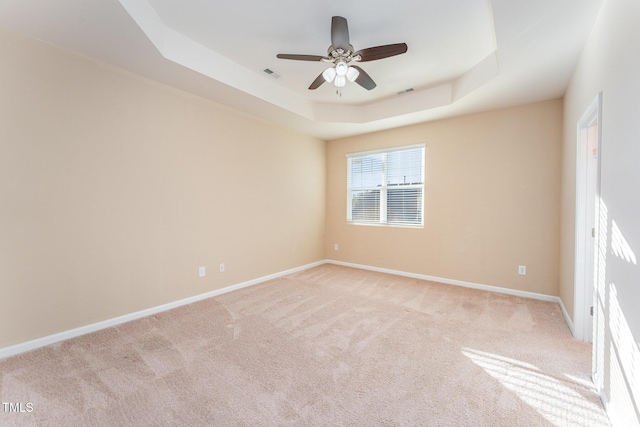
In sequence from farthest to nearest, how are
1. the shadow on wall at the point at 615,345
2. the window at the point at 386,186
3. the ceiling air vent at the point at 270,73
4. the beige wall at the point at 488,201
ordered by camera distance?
the window at the point at 386,186 → the beige wall at the point at 488,201 → the ceiling air vent at the point at 270,73 → the shadow on wall at the point at 615,345

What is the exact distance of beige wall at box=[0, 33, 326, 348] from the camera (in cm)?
212

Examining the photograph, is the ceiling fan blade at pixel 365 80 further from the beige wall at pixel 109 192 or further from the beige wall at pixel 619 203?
the beige wall at pixel 109 192

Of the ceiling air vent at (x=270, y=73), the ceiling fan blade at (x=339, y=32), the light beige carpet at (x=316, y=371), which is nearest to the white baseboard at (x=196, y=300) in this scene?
the light beige carpet at (x=316, y=371)

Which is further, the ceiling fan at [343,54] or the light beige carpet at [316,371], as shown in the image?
the ceiling fan at [343,54]

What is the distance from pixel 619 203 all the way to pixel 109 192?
3895mm

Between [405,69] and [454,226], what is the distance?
2323mm

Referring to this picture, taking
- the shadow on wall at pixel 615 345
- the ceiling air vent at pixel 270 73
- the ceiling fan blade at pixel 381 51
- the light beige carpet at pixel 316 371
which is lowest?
the light beige carpet at pixel 316 371

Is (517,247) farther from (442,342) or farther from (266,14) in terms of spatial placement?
(266,14)

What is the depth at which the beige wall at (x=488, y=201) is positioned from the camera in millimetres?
3285

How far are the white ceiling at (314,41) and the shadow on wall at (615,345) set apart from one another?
1.48 metres

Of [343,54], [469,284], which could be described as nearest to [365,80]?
[343,54]

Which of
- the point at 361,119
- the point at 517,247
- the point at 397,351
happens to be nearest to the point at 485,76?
the point at 361,119

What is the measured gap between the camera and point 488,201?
12.0ft

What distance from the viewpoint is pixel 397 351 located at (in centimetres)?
217
